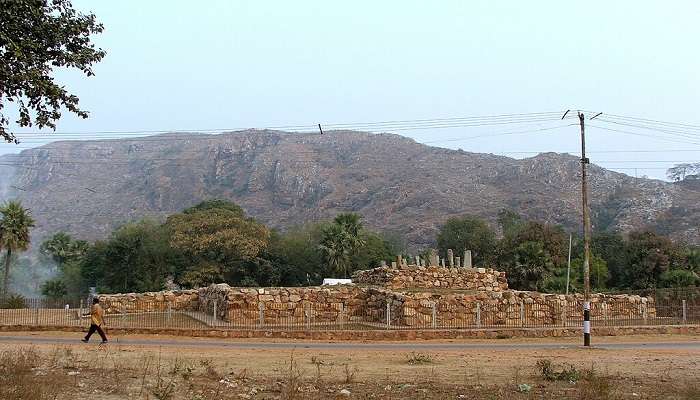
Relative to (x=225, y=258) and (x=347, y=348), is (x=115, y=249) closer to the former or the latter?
(x=225, y=258)

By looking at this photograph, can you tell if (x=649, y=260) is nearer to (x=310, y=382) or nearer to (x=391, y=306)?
(x=391, y=306)

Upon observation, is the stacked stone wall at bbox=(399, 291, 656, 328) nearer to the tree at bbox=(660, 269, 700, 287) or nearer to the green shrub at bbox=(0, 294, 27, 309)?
the tree at bbox=(660, 269, 700, 287)

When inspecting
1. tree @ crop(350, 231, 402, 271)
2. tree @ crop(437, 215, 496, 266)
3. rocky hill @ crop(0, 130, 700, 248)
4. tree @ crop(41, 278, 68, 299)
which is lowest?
tree @ crop(41, 278, 68, 299)

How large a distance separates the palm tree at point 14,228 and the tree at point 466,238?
47091 millimetres

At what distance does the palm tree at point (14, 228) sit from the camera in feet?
193

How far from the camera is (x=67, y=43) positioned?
12867 mm

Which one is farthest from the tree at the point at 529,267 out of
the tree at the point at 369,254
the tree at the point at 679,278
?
the tree at the point at 369,254

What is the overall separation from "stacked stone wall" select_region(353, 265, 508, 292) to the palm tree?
35491 mm

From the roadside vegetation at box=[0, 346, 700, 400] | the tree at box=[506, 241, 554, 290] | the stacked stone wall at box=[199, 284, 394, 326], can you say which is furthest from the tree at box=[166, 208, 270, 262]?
the roadside vegetation at box=[0, 346, 700, 400]

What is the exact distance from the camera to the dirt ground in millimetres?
11930

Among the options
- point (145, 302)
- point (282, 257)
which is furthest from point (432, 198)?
point (145, 302)

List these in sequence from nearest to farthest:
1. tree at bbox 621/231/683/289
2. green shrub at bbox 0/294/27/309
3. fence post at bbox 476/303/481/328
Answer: fence post at bbox 476/303/481/328 → green shrub at bbox 0/294/27/309 → tree at bbox 621/231/683/289

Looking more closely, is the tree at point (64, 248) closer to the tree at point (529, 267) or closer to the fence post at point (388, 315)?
the tree at point (529, 267)

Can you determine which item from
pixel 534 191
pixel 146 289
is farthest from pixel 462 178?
pixel 146 289
